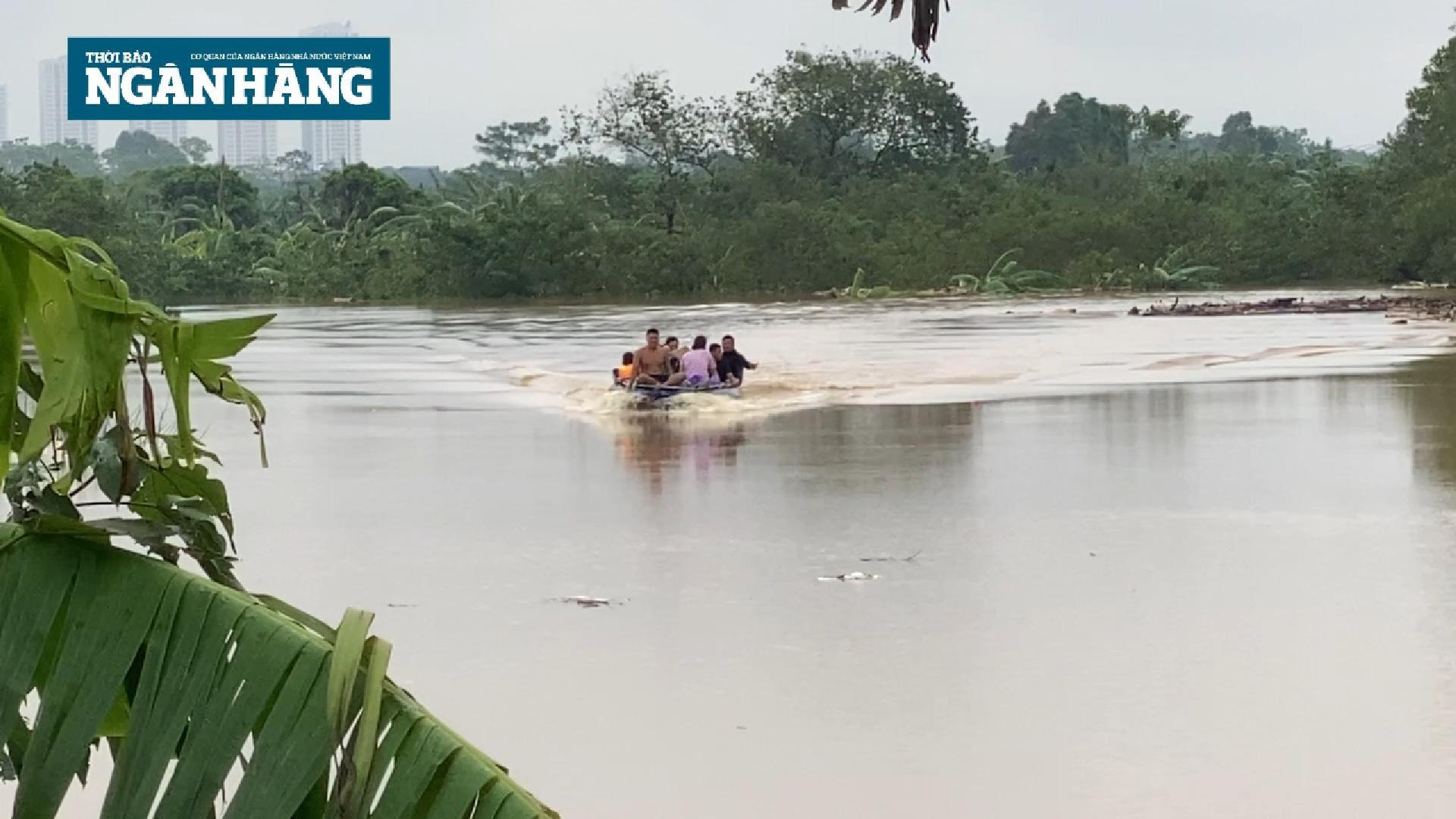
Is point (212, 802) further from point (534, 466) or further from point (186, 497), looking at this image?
point (534, 466)

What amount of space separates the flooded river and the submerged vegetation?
4.84 m

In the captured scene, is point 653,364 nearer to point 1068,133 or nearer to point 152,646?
point 152,646

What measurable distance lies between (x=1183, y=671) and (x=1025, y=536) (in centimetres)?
365

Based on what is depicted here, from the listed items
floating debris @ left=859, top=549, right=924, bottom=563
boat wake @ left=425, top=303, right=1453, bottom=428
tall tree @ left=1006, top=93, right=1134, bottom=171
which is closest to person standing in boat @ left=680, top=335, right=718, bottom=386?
boat wake @ left=425, top=303, right=1453, bottom=428

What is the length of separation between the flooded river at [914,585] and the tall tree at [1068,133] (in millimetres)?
55962

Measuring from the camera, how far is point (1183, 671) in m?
8.29

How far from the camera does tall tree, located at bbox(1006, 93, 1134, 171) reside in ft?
254

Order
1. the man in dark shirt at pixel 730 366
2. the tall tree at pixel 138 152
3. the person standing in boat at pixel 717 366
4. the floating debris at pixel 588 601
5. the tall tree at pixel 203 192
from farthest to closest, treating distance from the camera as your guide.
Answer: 1. the tall tree at pixel 138 152
2. the tall tree at pixel 203 192
3. the man in dark shirt at pixel 730 366
4. the person standing in boat at pixel 717 366
5. the floating debris at pixel 588 601

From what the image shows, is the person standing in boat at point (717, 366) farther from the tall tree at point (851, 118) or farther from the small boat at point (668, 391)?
the tall tree at point (851, 118)

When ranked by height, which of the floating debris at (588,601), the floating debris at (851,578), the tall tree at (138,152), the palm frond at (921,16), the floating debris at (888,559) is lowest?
the floating debris at (588,601)

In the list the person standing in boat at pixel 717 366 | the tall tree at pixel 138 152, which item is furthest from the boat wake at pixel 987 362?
the tall tree at pixel 138 152

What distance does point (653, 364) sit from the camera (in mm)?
20375

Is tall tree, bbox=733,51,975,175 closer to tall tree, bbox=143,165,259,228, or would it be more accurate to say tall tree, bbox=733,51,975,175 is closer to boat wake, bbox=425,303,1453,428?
tall tree, bbox=143,165,259,228

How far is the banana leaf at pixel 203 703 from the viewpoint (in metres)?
1.82
